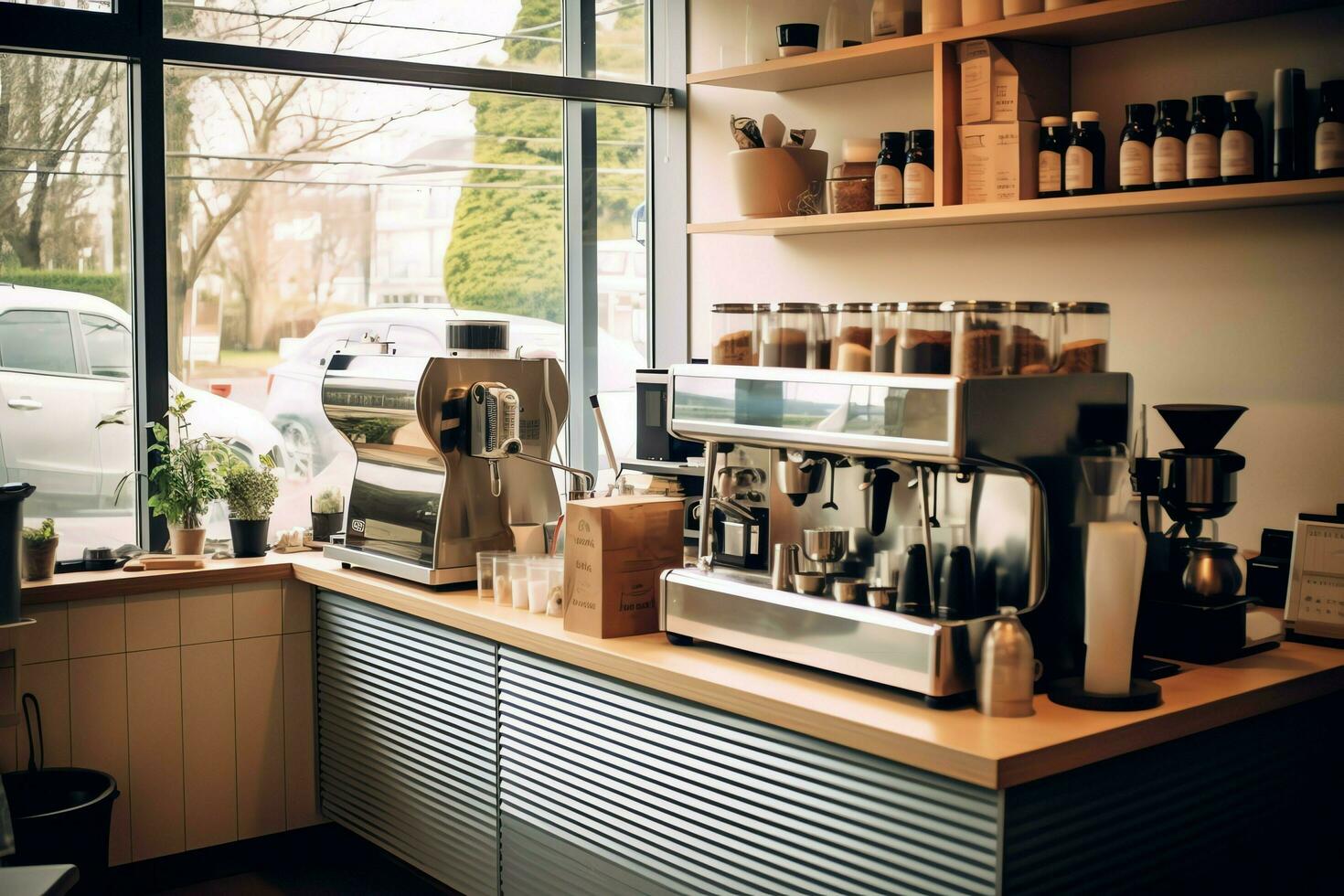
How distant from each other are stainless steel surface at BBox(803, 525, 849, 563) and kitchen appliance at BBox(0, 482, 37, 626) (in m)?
1.79

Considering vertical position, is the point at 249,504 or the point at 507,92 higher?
the point at 507,92

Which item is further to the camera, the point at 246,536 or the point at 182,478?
the point at 246,536

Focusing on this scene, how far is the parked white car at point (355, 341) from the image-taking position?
3.74 m

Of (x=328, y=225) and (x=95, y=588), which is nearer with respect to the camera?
(x=95, y=588)

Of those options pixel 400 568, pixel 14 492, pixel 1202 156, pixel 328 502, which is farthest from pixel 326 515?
pixel 1202 156

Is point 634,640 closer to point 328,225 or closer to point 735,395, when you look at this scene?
point 735,395

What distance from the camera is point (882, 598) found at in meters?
2.11

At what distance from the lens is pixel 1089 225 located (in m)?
3.04

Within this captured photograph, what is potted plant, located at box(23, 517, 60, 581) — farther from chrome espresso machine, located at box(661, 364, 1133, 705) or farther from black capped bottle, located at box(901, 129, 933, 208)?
black capped bottle, located at box(901, 129, 933, 208)

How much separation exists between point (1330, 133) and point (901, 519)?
1.10 m

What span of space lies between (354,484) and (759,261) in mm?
1407

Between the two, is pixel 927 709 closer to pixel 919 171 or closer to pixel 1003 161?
pixel 1003 161

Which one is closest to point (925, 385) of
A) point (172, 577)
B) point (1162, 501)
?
point (1162, 501)

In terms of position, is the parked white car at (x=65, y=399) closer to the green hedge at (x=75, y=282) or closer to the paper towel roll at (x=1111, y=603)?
the green hedge at (x=75, y=282)
